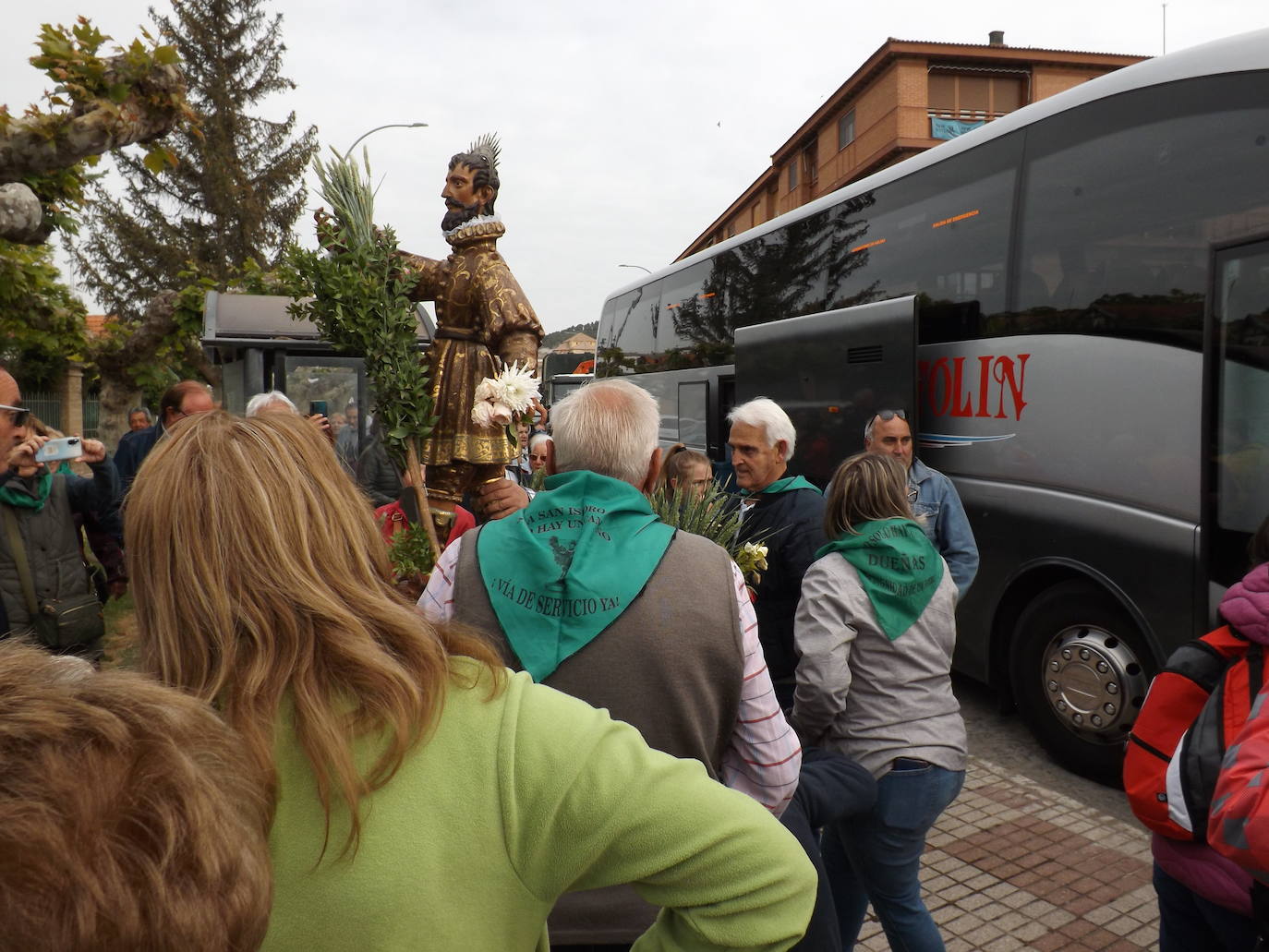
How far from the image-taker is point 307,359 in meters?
7.80

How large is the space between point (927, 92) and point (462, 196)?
97.5ft

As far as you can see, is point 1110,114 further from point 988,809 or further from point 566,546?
point 566,546

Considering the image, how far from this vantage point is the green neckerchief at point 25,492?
382 cm

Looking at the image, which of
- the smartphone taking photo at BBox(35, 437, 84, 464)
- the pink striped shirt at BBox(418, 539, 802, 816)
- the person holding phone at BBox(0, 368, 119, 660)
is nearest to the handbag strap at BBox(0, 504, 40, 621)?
the person holding phone at BBox(0, 368, 119, 660)

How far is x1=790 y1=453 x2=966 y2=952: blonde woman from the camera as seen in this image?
2734mm

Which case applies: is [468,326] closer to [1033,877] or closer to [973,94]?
[1033,877]

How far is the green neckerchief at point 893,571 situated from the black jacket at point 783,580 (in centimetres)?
33

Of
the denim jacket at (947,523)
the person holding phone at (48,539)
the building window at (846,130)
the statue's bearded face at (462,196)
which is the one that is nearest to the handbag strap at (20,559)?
the person holding phone at (48,539)

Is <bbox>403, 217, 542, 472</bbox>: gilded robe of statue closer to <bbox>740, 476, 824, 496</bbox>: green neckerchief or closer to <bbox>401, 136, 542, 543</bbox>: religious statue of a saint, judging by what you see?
<bbox>401, 136, 542, 543</bbox>: religious statue of a saint

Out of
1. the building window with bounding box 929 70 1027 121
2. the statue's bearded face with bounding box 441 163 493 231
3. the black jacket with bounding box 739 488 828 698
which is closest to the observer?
the black jacket with bounding box 739 488 828 698

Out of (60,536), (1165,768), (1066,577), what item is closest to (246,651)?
(1165,768)

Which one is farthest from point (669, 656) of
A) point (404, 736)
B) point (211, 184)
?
point (211, 184)

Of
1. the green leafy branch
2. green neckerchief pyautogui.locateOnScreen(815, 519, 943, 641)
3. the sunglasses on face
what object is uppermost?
the green leafy branch

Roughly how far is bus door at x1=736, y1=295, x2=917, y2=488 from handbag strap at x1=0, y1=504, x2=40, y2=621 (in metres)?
5.34
